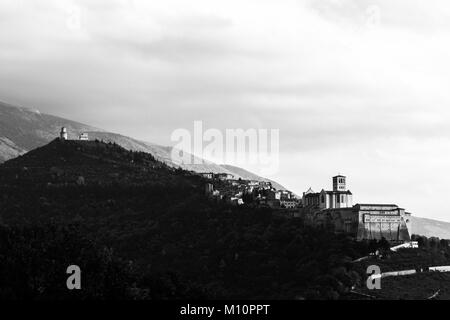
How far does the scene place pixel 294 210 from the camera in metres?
194

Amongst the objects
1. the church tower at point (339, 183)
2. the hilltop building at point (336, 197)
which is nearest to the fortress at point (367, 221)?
the hilltop building at point (336, 197)

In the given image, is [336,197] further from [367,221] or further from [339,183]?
[367,221]

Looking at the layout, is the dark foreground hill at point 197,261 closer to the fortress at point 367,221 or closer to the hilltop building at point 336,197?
the fortress at point 367,221

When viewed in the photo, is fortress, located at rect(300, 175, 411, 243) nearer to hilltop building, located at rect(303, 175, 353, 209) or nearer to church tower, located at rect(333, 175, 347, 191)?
hilltop building, located at rect(303, 175, 353, 209)

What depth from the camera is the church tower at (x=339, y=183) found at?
7382 inches

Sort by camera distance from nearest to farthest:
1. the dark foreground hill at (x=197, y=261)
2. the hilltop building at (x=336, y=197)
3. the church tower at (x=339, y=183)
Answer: the dark foreground hill at (x=197, y=261) < the hilltop building at (x=336, y=197) < the church tower at (x=339, y=183)

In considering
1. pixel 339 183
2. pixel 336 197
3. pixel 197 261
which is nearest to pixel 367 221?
pixel 336 197

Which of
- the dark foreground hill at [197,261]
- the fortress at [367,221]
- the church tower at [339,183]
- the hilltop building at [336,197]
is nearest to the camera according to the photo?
the dark foreground hill at [197,261]

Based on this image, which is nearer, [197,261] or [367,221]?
[367,221]

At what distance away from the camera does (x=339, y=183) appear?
7441 inches

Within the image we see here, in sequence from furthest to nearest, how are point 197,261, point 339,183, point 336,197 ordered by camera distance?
point 339,183
point 336,197
point 197,261

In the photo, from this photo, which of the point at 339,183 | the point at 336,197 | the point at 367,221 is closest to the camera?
the point at 367,221

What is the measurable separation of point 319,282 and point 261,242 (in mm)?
28717
